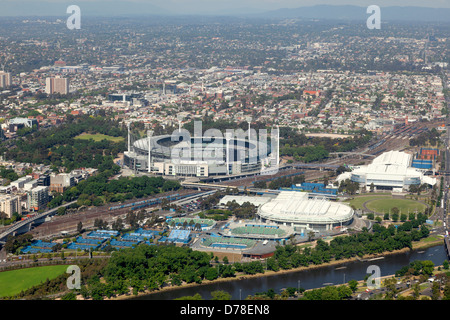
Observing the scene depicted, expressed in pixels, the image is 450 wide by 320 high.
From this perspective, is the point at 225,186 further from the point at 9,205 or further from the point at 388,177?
the point at 9,205

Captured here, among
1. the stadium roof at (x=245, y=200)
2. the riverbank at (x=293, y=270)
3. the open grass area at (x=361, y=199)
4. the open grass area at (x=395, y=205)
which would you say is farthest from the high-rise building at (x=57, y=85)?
the riverbank at (x=293, y=270)

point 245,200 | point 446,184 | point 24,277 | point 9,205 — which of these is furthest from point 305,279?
point 446,184

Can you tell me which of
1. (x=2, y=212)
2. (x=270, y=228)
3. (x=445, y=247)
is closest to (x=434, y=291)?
(x=445, y=247)

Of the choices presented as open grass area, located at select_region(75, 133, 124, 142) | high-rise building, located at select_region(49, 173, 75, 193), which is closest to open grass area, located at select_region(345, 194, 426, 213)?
high-rise building, located at select_region(49, 173, 75, 193)

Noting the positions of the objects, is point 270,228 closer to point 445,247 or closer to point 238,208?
point 238,208

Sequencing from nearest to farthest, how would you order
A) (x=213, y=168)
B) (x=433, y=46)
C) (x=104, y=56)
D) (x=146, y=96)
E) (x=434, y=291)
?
(x=434, y=291) < (x=213, y=168) < (x=146, y=96) < (x=104, y=56) < (x=433, y=46)

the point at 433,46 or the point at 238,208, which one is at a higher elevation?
the point at 433,46

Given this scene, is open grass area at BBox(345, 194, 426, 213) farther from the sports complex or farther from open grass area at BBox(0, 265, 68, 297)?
open grass area at BBox(0, 265, 68, 297)
